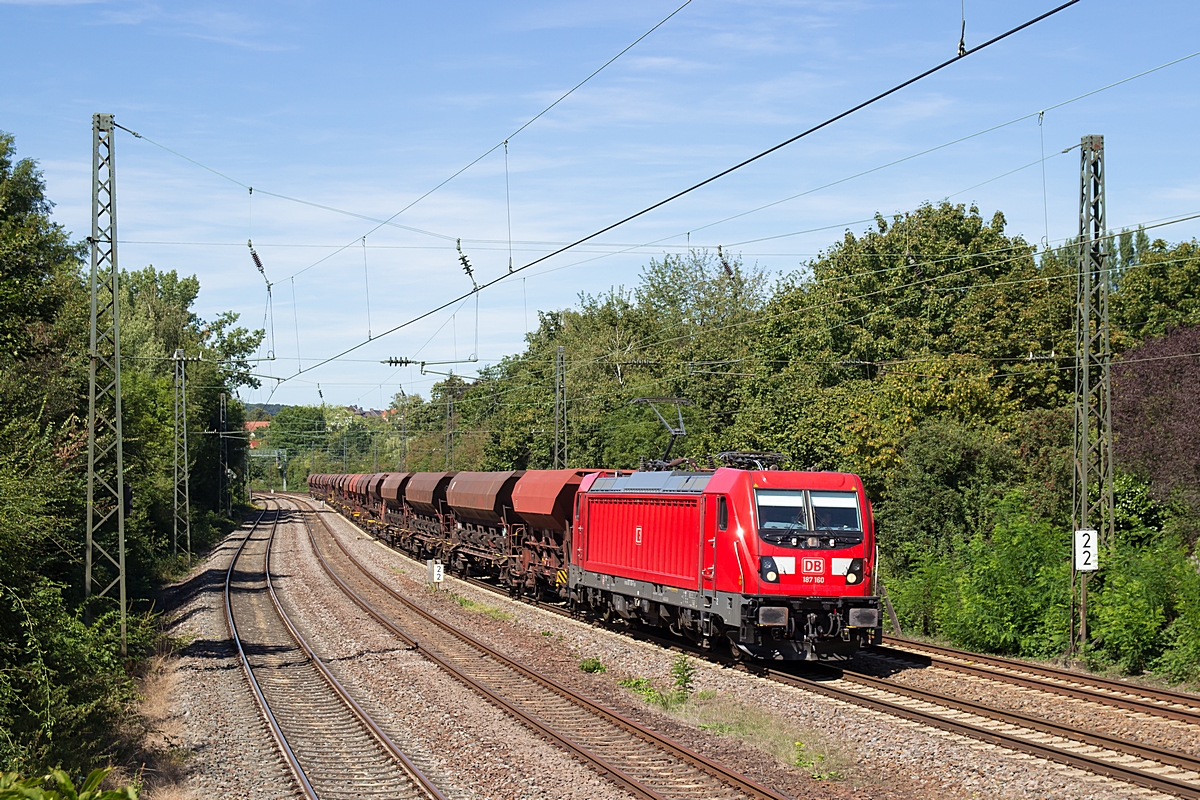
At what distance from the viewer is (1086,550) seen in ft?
59.5

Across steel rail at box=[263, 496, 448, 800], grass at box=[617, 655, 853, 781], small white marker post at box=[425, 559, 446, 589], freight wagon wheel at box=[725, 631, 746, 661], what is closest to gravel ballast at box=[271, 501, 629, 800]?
steel rail at box=[263, 496, 448, 800]

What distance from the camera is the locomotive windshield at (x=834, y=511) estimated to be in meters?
17.3

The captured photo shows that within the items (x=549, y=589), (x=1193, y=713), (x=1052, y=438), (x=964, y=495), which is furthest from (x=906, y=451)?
(x=1193, y=713)

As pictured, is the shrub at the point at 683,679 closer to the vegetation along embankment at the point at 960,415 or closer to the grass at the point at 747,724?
the grass at the point at 747,724

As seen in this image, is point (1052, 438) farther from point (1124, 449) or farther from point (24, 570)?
point (24, 570)

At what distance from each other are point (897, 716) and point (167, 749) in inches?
378

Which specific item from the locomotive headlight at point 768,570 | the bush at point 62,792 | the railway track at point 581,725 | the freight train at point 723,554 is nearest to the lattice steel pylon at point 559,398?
the freight train at point 723,554

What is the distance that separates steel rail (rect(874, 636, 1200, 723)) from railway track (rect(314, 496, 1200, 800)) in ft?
0.09

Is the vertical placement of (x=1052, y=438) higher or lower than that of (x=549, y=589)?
higher

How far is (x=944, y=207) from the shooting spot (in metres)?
43.4

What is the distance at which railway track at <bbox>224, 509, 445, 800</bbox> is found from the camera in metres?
11.5

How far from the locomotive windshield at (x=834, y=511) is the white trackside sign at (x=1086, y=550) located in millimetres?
4144

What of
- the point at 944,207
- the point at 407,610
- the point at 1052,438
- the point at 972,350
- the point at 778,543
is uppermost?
the point at 944,207

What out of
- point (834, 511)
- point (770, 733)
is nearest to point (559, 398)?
point (834, 511)
